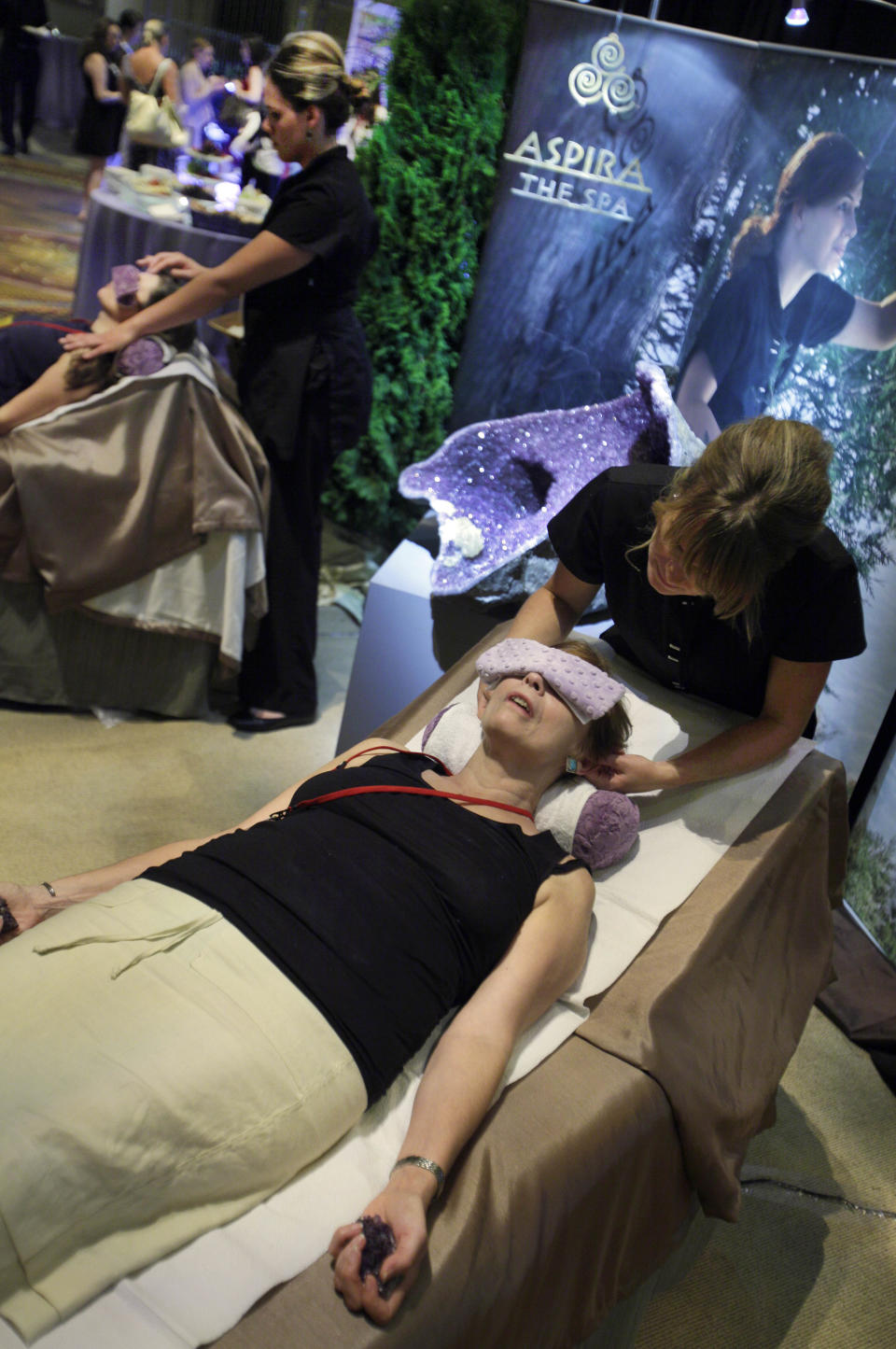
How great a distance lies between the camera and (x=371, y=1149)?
125 cm

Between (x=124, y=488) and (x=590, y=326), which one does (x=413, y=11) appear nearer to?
(x=590, y=326)

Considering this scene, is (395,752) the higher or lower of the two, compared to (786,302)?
lower

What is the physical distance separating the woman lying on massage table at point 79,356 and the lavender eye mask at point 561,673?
1576 millimetres

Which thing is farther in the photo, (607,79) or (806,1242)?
(607,79)

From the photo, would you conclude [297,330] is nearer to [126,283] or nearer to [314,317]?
[314,317]

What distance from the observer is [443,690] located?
6.79 feet

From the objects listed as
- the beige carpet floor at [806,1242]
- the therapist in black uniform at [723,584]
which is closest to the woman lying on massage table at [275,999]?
the therapist in black uniform at [723,584]

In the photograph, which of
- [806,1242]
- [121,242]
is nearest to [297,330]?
[121,242]

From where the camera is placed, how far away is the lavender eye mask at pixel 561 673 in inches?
65.4

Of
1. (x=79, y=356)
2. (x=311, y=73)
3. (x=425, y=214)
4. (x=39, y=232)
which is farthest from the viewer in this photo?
(x=425, y=214)

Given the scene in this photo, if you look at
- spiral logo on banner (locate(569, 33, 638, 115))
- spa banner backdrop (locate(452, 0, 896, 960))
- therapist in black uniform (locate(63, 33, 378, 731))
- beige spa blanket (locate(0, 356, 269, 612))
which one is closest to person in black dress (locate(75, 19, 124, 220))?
therapist in black uniform (locate(63, 33, 378, 731))

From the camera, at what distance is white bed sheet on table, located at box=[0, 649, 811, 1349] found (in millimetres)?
1011

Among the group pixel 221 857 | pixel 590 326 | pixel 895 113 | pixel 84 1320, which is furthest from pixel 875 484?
pixel 84 1320

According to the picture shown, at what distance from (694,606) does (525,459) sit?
1.09 metres
